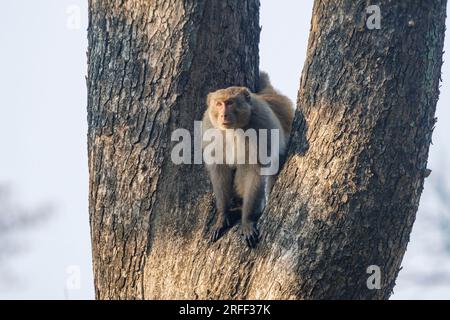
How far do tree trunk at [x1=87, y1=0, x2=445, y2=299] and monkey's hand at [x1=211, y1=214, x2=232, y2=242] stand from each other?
74mm

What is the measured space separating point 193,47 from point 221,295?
2.01 meters

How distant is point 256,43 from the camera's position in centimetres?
700

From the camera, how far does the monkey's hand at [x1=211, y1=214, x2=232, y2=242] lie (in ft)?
21.3

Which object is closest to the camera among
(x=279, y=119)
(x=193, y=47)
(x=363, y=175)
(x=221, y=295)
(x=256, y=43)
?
(x=363, y=175)

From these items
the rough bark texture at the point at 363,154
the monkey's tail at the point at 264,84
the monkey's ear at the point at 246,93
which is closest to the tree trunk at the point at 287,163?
the rough bark texture at the point at 363,154

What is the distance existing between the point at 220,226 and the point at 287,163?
2.88 ft

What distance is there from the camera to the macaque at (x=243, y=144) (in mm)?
6852

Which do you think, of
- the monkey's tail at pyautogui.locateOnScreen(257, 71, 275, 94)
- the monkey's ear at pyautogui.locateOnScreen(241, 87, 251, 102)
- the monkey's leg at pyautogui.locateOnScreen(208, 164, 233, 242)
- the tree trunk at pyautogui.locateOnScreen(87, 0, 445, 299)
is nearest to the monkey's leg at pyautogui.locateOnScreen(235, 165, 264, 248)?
the monkey's leg at pyautogui.locateOnScreen(208, 164, 233, 242)

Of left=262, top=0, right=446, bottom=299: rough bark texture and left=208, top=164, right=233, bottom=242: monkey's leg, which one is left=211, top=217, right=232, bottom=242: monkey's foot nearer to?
left=208, top=164, right=233, bottom=242: monkey's leg

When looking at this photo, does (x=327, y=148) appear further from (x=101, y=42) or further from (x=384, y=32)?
(x=101, y=42)

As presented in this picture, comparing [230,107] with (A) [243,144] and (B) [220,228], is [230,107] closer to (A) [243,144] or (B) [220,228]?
(A) [243,144]

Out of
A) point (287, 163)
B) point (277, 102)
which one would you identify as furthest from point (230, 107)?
point (287, 163)

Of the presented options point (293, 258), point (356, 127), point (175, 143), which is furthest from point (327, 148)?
point (175, 143)

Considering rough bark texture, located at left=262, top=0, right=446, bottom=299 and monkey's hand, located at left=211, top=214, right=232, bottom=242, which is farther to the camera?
monkey's hand, located at left=211, top=214, right=232, bottom=242
